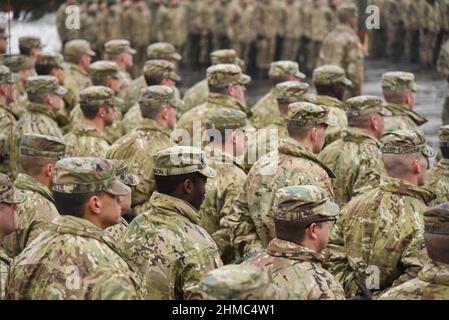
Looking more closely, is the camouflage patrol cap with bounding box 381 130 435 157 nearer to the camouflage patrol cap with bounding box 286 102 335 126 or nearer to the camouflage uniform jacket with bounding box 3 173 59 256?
the camouflage patrol cap with bounding box 286 102 335 126

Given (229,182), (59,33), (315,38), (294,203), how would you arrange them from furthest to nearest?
(315,38)
(59,33)
(229,182)
(294,203)

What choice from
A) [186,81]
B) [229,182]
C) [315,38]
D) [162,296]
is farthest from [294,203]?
[315,38]

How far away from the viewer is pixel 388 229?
712 cm

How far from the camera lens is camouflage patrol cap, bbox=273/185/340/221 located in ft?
19.8

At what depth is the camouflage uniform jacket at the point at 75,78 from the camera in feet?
47.8

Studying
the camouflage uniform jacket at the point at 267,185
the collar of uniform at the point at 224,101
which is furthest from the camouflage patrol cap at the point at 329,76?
the camouflage uniform jacket at the point at 267,185

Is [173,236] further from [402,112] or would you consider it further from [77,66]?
[77,66]

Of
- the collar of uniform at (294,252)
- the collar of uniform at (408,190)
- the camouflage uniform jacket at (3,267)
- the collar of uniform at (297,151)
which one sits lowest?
the camouflage uniform jacket at (3,267)

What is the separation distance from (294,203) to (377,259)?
1274 millimetres

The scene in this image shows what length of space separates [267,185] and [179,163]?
1.32 meters

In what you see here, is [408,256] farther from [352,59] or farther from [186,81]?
[186,81]

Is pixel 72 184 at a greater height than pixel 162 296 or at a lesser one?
greater

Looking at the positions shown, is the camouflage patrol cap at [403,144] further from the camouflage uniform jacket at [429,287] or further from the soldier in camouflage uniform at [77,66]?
the soldier in camouflage uniform at [77,66]

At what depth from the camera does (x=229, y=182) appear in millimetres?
8766
